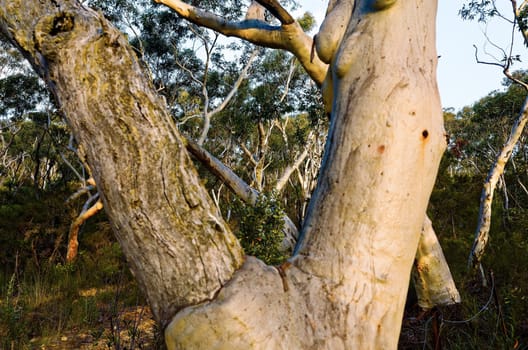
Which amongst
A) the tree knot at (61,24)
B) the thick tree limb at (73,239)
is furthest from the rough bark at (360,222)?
the thick tree limb at (73,239)

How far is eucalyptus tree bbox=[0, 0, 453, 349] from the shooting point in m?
0.97

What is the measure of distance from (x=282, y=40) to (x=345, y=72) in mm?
1034

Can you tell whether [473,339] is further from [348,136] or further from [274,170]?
[274,170]

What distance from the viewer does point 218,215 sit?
1.09 metres

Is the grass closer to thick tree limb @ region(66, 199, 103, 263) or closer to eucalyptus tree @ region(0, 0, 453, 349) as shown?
thick tree limb @ region(66, 199, 103, 263)

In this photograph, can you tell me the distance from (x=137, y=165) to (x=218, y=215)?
0.26 meters

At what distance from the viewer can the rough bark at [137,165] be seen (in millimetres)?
972

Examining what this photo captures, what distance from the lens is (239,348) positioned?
906mm

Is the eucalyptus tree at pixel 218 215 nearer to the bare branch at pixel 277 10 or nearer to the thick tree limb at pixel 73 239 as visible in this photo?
the bare branch at pixel 277 10

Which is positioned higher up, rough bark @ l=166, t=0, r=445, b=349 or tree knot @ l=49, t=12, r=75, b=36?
tree knot @ l=49, t=12, r=75, b=36

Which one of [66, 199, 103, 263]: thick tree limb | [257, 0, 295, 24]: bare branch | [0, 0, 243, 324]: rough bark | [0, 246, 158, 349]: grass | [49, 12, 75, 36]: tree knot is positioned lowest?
[0, 246, 158, 349]: grass

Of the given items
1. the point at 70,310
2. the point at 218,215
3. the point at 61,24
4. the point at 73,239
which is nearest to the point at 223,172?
the point at 218,215

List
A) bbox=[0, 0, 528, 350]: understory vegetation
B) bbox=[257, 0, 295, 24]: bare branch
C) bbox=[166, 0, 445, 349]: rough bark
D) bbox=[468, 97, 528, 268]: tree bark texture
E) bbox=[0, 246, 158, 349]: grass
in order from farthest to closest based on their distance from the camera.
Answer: bbox=[468, 97, 528, 268]: tree bark texture
bbox=[0, 246, 158, 349]: grass
bbox=[0, 0, 528, 350]: understory vegetation
bbox=[257, 0, 295, 24]: bare branch
bbox=[166, 0, 445, 349]: rough bark

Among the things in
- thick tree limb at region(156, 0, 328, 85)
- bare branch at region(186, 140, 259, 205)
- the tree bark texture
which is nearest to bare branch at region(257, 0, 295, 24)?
thick tree limb at region(156, 0, 328, 85)
